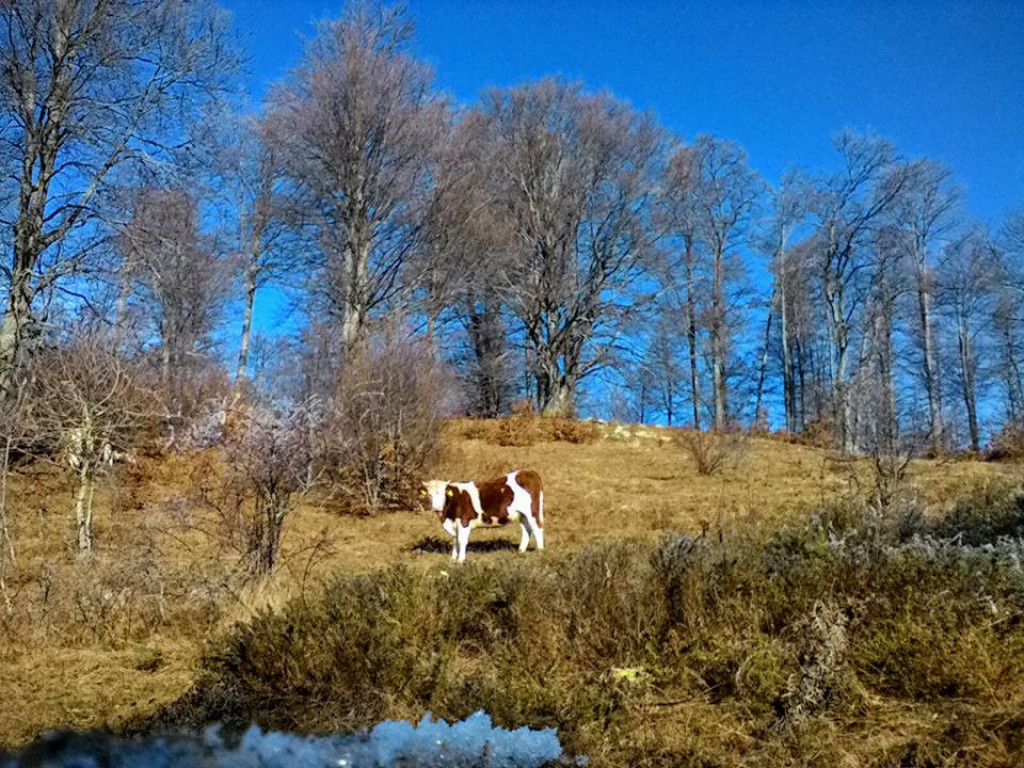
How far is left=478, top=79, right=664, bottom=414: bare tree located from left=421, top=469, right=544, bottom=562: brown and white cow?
13875mm

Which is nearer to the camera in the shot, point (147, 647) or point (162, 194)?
point (147, 647)

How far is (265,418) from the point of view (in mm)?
7305

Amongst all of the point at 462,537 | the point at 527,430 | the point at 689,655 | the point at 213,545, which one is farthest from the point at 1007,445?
the point at 213,545

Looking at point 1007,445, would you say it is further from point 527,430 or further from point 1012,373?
point 1012,373

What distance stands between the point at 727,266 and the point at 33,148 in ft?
78.7

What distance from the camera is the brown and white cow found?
859 cm

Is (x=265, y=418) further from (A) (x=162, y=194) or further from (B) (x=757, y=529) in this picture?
(A) (x=162, y=194)

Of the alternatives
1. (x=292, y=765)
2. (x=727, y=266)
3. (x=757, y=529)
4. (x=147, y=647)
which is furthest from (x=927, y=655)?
(x=727, y=266)

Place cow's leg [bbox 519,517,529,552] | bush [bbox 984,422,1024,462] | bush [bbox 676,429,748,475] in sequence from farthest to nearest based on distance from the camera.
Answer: bush [bbox 984,422,1024,462] < bush [bbox 676,429,748,475] < cow's leg [bbox 519,517,529,552]

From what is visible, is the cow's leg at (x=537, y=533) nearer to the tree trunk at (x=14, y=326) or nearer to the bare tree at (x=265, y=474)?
the bare tree at (x=265, y=474)

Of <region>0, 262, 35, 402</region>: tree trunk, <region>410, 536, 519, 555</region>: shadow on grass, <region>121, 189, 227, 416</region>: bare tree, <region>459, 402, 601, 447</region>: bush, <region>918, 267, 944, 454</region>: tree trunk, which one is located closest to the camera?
<region>410, 536, 519, 555</region>: shadow on grass

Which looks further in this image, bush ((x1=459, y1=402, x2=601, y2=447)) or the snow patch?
bush ((x1=459, y1=402, x2=601, y2=447))

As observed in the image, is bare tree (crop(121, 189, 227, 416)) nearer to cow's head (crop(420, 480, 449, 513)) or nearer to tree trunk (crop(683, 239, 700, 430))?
cow's head (crop(420, 480, 449, 513))

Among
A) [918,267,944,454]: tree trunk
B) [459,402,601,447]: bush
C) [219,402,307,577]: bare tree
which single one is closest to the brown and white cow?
[219,402,307,577]: bare tree
